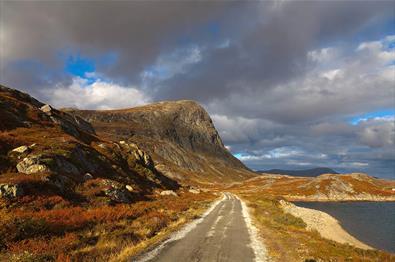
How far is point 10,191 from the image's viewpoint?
84.4 feet

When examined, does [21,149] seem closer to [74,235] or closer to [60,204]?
[60,204]

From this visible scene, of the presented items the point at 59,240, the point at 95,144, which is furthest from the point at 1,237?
the point at 95,144

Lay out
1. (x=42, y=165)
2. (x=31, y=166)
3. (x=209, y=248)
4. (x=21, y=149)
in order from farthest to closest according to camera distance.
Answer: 1. (x=21, y=149)
2. (x=42, y=165)
3. (x=31, y=166)
4. (x=209, y=248)

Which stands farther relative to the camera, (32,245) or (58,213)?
(58,213)

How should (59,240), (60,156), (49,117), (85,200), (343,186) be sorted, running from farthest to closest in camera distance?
(343,186), (49,117), (60,156), (85,200), (59,240)

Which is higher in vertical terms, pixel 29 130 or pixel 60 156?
pixel 29 130

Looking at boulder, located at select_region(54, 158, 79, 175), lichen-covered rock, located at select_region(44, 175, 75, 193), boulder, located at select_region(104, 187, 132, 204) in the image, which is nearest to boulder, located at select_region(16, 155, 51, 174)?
lichen-covered rock, located at select_region(44, 175, 75, 193)

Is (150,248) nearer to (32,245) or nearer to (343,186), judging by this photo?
(32,245)

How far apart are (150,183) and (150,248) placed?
5407 cm

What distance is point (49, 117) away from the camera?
2660 inches

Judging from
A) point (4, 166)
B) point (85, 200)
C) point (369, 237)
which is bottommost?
point (369, 237)

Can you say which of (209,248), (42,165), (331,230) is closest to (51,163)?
(42,165)

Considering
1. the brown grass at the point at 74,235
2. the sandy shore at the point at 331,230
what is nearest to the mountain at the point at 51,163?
the brown grass at the point at 74,235

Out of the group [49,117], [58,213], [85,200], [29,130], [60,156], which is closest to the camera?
[58,213]
